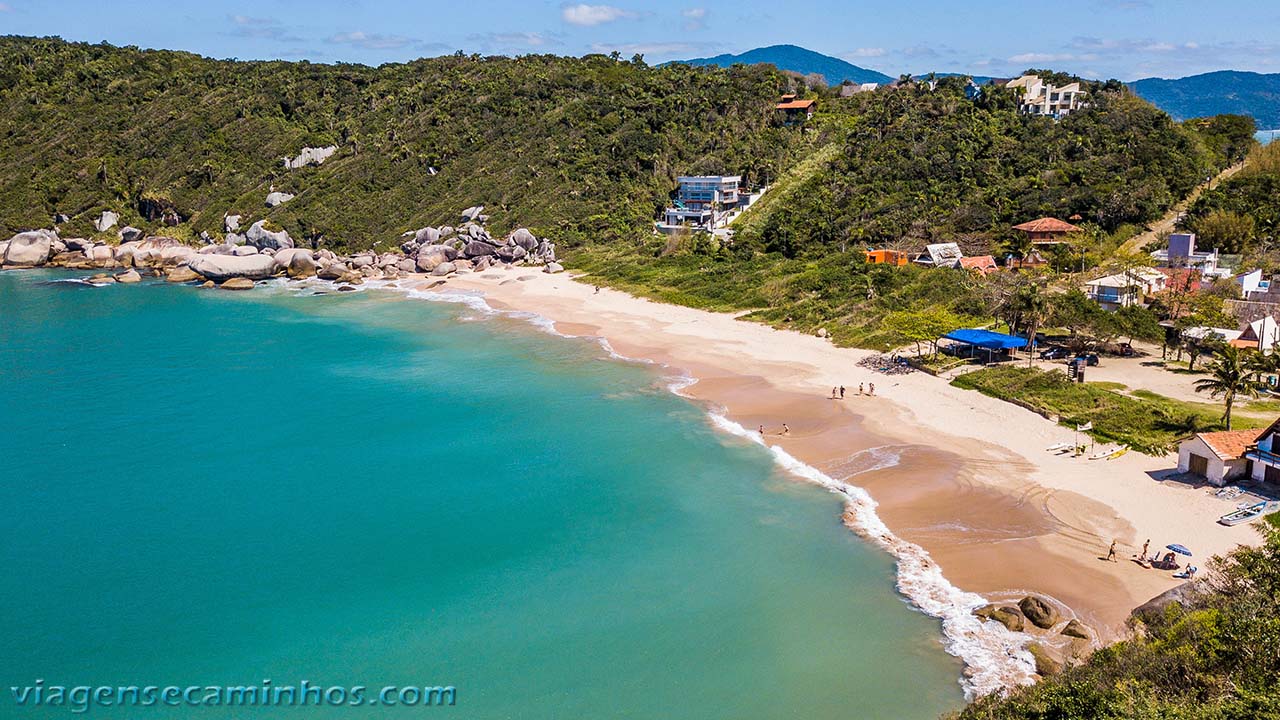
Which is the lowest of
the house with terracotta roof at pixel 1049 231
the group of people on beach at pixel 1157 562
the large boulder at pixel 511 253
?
the group of people on beach at pixel 1157 562

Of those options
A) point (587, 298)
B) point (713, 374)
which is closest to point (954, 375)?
point (713, 374)

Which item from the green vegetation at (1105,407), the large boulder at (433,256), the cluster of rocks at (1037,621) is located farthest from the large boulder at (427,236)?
the cluster of rocks at (1037,621)

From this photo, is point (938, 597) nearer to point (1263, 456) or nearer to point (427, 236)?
point (1263, 456)

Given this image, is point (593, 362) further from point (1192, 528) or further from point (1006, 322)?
point (1192, 528)

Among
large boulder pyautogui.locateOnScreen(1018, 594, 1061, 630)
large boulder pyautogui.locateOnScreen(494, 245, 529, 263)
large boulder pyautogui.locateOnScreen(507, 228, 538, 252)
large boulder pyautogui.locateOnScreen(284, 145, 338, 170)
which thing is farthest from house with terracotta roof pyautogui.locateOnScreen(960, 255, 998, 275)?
Result: large boulder pyautogui.locateOnScreen(284, 145, 338, 170)

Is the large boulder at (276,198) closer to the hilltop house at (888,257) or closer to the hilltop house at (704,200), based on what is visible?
the hilltop house at (704,200)

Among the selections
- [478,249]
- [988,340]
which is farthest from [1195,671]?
[478,249]

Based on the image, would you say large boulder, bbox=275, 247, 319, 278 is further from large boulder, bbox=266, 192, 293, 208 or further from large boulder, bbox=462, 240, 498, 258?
large boulder, bbox=266, 192, 293, 208
